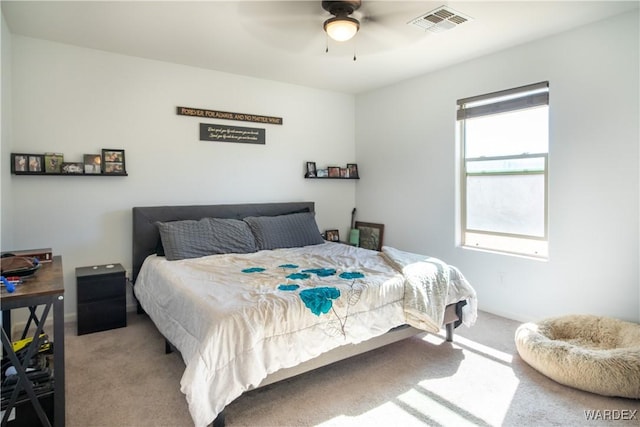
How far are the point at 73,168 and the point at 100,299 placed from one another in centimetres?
122

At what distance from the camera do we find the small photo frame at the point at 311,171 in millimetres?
4816

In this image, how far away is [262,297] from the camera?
2.15 metres

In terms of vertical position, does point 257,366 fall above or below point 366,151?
below

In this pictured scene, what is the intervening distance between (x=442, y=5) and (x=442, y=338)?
2.56 m

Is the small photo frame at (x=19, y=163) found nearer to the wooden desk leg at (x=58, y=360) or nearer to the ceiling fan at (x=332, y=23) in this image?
the wooden desk leg at (x=58, y=360)

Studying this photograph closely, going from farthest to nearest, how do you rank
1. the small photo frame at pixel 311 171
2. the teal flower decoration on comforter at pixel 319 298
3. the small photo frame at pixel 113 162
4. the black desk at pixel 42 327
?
the small photo frame at pixel 311 171, the small photo frame at pixel 113 162, the teal flower decoration on comforter at pixel 319 298, the black desk at pixel 42 327

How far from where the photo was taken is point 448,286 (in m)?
2.77

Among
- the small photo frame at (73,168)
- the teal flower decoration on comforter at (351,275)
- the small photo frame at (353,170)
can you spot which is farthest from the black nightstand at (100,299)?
the small photo frame at (353,170)

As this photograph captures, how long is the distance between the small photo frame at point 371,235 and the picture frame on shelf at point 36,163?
12.0 ft

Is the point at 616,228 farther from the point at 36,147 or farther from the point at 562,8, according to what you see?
the point at 36,147

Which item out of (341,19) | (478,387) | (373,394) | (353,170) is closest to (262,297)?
(373,394)

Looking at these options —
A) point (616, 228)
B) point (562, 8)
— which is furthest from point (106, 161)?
point (616, 228)

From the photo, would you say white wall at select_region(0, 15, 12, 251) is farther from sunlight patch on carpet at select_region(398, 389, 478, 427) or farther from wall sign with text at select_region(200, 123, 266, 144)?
sunlight patch on carpet at select_region(398, 389, 478, 427)

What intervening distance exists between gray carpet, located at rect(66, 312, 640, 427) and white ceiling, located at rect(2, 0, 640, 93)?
2571mm
